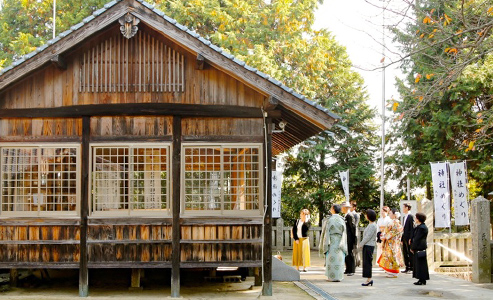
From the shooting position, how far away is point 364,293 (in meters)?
13.5

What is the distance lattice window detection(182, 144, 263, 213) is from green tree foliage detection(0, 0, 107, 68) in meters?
20.2

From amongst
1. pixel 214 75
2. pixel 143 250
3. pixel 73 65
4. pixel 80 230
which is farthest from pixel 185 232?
pixel 73 65

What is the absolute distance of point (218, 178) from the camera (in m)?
12.9

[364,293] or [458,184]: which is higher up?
[458,184]

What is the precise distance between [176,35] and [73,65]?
2458 mm

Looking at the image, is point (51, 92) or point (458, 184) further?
point (458, 184)

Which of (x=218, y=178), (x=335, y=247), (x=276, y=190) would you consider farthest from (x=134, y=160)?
(x=276, y=190)

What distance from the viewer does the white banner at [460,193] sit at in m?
21.5

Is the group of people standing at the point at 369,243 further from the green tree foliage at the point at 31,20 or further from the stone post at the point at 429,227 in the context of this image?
→ the green tree foliage at the point at 31,20

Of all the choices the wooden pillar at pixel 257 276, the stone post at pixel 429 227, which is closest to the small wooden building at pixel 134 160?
the wooden pillar at pixel 257 276

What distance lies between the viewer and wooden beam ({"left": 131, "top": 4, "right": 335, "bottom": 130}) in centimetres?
1217

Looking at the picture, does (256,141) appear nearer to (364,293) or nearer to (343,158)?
(364,293)

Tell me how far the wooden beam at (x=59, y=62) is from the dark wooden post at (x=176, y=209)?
259cm

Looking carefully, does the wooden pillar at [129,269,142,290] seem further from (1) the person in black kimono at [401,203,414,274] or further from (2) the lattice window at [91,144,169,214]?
(1) the person in black kimono at [401,203,414,274]
